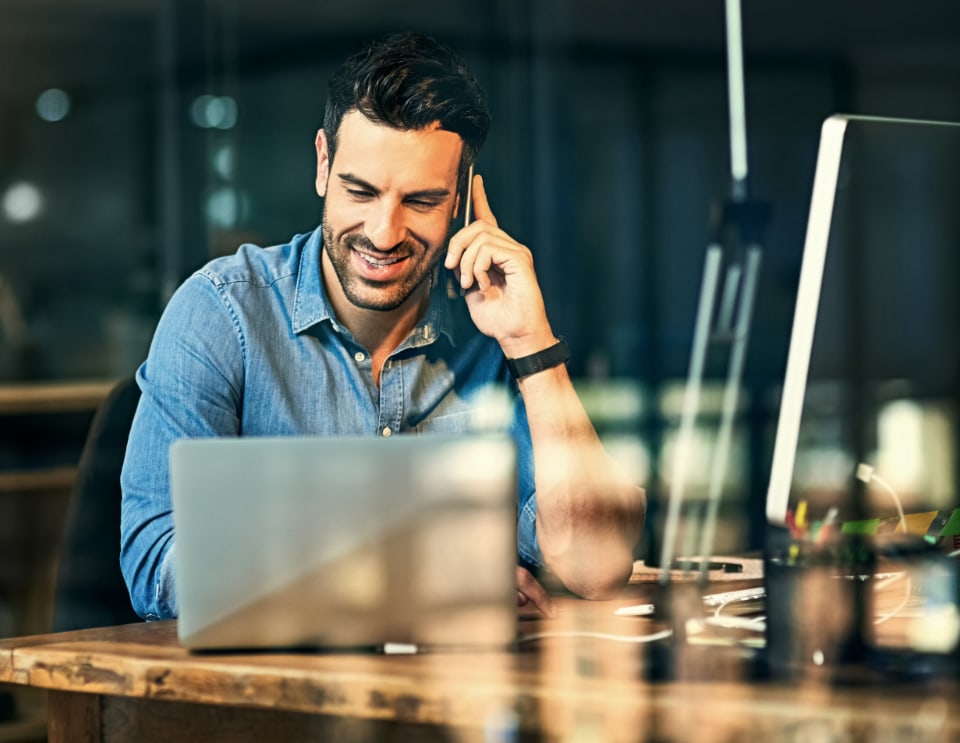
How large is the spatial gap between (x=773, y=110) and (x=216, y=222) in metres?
1.63

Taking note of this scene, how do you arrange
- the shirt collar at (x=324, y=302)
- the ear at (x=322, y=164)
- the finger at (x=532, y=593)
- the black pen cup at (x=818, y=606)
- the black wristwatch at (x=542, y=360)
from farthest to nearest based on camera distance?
the ear at (x=322, y=164) → the shirt collar at (x=324, y=302) → the black wristwatch at (x=542, y=360) → the finger at (x=532, y=593) → the black pen cup at (x=818, y=606)

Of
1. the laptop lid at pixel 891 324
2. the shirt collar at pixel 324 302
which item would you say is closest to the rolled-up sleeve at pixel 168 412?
the shirt collar at pixel 324 302

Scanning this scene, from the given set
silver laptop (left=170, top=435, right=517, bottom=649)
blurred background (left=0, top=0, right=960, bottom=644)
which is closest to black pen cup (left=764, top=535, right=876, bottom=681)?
silver laptop (left=170, top=435, right=517, bottom=649)

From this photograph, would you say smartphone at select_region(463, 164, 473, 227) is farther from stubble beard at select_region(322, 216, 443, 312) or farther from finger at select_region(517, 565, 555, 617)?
finger at select_region(517, 565, 555, 617)

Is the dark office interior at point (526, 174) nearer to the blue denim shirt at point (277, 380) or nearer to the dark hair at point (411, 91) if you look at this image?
the dark hair at point (411, 91)

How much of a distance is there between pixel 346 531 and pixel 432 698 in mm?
176

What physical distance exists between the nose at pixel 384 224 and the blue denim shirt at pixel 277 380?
87 millimetres

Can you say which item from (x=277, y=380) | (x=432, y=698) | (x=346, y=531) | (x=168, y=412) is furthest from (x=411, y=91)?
(x=432, y=698)

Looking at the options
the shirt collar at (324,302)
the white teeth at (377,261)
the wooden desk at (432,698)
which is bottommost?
the wooden desk at (432,698)

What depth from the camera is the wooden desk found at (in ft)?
2.95

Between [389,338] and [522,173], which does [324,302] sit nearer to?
[389,338]

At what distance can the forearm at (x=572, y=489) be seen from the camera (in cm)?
168

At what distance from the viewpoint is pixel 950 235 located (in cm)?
346

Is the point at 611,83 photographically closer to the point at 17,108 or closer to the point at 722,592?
the point at 17,108
